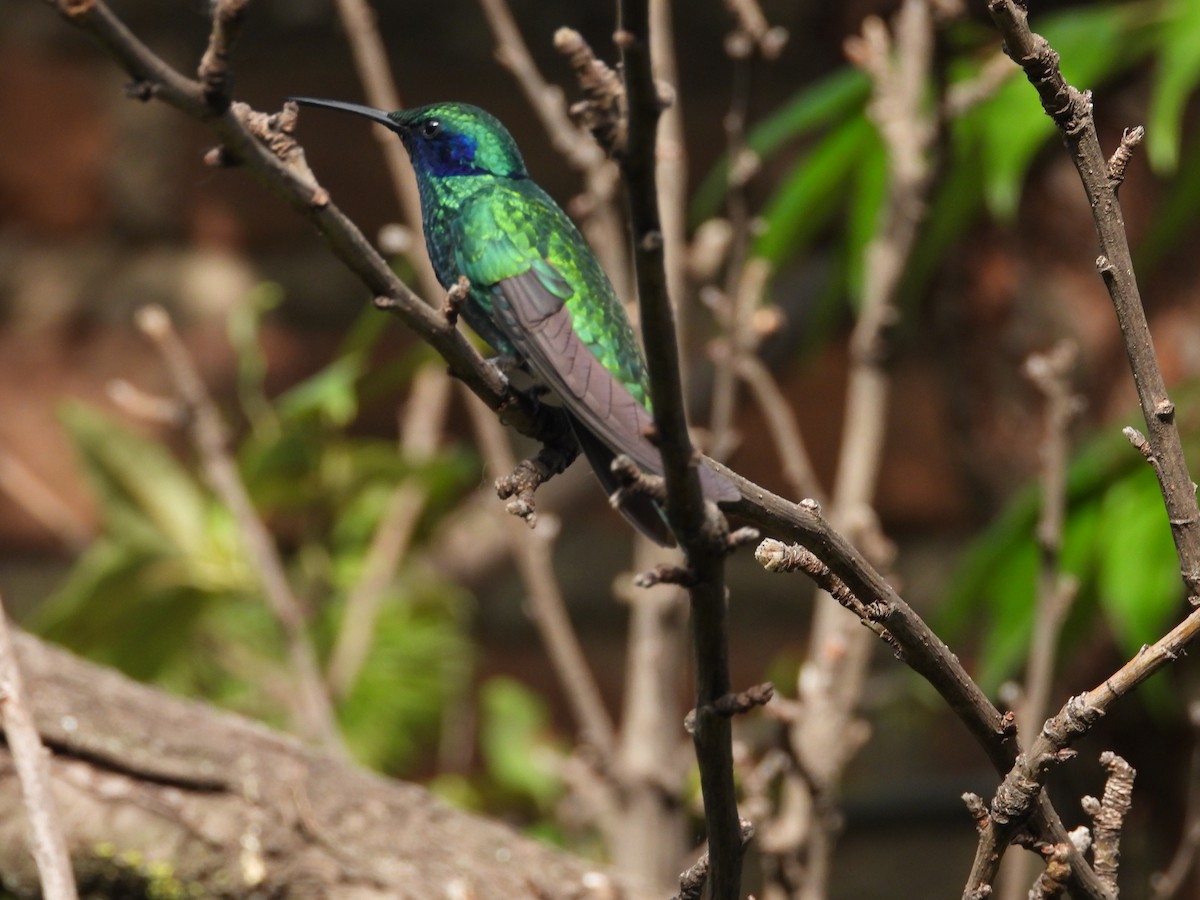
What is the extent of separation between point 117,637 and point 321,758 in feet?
2.11

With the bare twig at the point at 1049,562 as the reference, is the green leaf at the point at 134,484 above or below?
above

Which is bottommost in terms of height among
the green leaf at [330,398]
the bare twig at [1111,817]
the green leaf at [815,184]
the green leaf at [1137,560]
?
the bare twig at [1111,817]

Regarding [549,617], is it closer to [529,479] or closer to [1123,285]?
[529,479]

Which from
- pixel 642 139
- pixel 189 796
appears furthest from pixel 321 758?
pixel 642 139

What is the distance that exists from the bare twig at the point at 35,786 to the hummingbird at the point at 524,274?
1.22 ft

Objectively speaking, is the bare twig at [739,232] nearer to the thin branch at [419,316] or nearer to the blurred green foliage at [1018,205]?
the blurred green foliage at [1018,205]

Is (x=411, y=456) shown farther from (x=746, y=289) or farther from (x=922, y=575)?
(x=922, y=575)

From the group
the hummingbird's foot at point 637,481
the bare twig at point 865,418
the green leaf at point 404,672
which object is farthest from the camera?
the green leaf at point 404,672

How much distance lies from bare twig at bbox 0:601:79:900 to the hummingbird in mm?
371

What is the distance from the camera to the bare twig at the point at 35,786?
74cm

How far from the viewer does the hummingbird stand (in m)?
0.88

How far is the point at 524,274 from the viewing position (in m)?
1.03

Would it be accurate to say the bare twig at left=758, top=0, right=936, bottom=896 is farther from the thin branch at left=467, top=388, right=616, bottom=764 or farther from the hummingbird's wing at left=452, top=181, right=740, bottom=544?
the hummingbird's wing at left=452, top=181, right=740, bottom=544

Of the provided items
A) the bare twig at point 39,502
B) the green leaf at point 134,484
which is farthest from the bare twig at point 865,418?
the bare twig at point 39,502
